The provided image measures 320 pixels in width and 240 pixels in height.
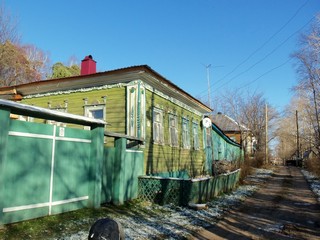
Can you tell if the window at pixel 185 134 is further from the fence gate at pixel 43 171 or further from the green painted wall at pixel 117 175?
the fence gate at pixel 43 171

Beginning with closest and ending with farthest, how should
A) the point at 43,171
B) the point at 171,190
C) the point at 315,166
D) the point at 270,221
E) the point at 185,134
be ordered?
1. the point at 43,171
2. the point at 270,221
3. the point at 171,190
4. the point at 185,134
5. the point at 315,166

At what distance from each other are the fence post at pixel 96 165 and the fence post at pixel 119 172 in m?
0.96

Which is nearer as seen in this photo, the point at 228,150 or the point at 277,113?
the point at 228,150

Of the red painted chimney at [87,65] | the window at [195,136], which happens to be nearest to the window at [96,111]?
the red painted chimney at [87,65]

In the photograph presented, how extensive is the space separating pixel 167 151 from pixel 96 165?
21.8ft

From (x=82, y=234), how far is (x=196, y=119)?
47.5 feet

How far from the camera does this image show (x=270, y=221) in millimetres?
8430

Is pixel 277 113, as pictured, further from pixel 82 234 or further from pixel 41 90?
pixel 82 234

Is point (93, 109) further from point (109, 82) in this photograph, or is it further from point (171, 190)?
point (171, 190)

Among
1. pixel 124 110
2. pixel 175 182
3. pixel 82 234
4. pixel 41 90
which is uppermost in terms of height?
pixel 41 90

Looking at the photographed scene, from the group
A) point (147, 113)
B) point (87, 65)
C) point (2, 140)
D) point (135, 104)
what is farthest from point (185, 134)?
point (2, 140)

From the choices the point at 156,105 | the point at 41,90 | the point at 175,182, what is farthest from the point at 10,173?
the point at 41,90

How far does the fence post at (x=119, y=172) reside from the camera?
9023mm

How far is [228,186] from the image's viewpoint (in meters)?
14.6
